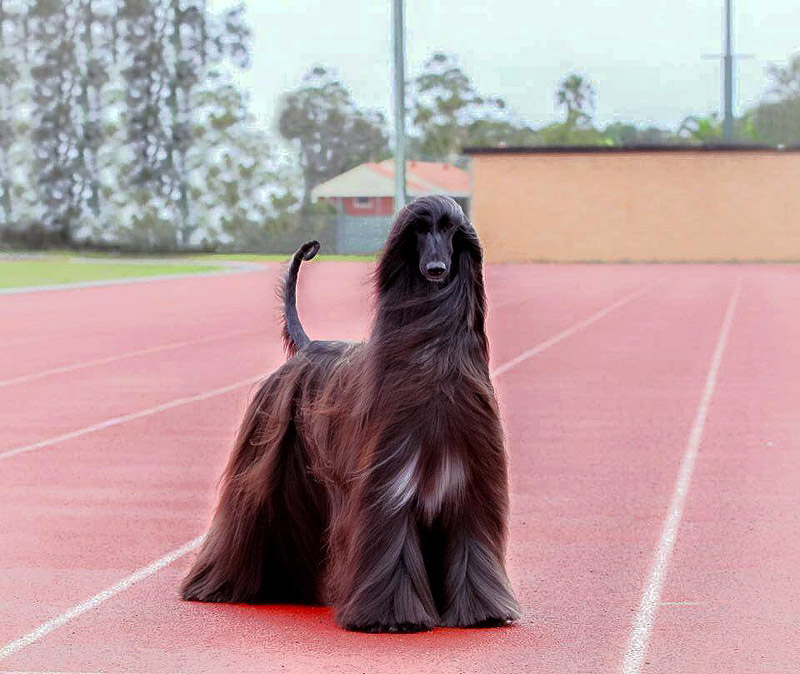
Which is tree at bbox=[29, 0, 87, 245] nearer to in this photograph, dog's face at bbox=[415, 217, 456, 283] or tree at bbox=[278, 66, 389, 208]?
tree at bbox=[278, 66, 389, 208]

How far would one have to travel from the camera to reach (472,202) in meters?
60.9

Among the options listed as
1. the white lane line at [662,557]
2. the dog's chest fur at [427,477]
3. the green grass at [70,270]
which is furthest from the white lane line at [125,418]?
the green grass at [70,270]

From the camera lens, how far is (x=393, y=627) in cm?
559

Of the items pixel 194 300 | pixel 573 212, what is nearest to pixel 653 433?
pixel 194 300

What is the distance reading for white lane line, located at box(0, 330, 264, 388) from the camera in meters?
16.4

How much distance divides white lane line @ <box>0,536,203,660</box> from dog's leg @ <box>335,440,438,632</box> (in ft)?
4.16

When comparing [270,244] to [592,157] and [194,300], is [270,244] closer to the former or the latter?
[592,157]

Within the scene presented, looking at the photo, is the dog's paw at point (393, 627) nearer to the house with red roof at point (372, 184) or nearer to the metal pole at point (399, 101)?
the metal pole at point (399, 101)

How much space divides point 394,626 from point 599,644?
2.79 feet

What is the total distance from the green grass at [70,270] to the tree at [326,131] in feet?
110

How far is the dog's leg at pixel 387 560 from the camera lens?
18.1 ft

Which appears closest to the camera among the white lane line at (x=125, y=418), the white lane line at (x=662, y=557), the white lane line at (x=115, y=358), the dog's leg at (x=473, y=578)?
the dog's leg at (x=473, y=578)

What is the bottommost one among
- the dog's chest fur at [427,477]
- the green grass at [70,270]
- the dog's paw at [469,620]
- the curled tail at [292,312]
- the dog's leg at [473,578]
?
the green grass at [70,270]

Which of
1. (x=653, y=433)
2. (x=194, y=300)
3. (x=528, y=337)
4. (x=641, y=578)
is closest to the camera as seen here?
(x=641, y=578)
